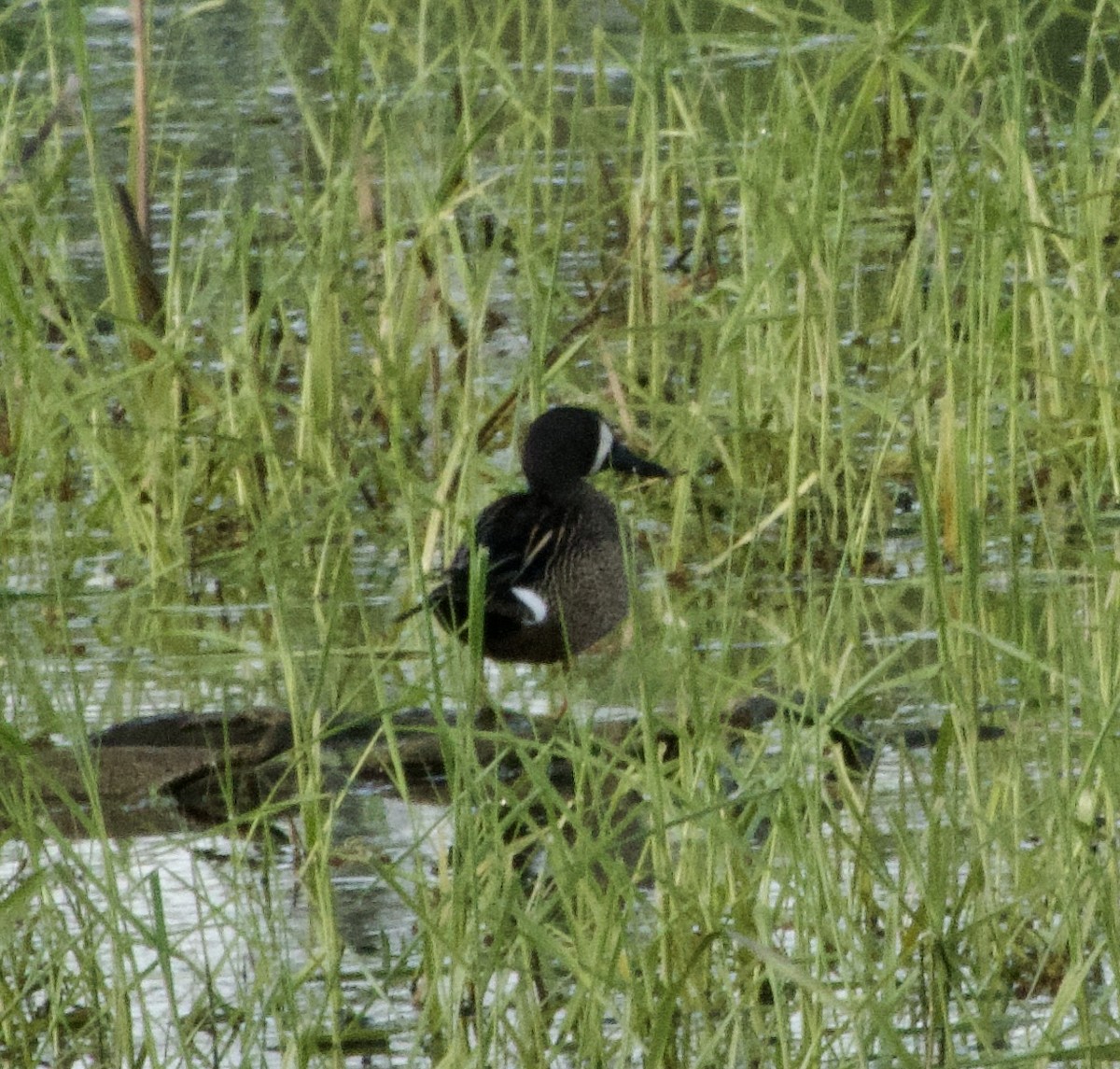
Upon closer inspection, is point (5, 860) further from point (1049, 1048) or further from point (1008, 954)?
point (1049, 1048)

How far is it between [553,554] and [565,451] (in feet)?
1.11

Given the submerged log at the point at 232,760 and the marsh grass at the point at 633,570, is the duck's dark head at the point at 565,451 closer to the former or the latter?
the marsh grass at the point at 633,570

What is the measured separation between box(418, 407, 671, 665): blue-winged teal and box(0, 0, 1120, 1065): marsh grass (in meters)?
0.08

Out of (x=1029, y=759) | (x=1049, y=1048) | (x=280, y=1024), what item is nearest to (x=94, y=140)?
(x=1029, y=759)

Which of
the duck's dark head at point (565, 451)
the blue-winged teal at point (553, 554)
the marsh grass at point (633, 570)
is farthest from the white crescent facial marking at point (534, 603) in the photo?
the duck's dark head at point (565, 451)

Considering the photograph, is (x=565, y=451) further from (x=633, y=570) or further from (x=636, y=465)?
(x=633, y=570)

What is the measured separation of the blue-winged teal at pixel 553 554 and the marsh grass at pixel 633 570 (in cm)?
8

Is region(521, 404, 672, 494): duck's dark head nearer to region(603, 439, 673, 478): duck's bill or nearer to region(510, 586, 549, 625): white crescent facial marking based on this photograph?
region(603, 439, 673, 478): duck's bill

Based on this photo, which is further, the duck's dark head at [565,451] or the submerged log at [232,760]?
the duck's dark head at [565,451]

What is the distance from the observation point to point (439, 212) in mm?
4902

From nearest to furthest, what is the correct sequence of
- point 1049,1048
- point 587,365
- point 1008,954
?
1. point 1049,1048
2. point 1008,954
3. point 587,365

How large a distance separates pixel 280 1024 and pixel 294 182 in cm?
544

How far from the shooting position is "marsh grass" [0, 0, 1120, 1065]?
2.65 m

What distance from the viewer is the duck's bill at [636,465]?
5.02 m
